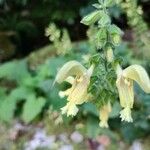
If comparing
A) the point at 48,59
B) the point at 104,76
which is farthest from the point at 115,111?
the point at 104,76

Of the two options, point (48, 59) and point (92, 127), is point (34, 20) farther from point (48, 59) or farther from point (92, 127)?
point (92, 127)

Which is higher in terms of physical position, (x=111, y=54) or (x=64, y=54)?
(x=111, y=54)

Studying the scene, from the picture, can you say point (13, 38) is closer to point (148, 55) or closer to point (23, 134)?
point (23, 134)

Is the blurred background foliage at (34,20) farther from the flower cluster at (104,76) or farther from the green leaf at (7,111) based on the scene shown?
the flower cluster at (104,76)

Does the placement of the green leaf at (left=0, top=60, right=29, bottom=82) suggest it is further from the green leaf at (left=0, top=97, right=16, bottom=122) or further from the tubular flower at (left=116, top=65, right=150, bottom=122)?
the tubular flower at (left=116, top=65, right=150, bottom=122)

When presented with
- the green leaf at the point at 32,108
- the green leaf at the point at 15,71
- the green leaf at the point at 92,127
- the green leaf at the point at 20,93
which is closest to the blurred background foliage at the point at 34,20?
the green leaf at the point at 15,71

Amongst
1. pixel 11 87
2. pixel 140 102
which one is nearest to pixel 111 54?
pixel 140 102
